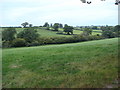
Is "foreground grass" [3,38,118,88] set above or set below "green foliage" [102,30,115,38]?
below

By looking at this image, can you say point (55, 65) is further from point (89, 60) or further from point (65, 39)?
point (65, 39)

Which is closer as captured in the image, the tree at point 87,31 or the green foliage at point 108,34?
the green foliage at point 108,34

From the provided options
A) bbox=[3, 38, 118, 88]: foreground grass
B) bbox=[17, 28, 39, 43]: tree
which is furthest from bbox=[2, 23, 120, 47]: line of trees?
bbox=[3, 38, 118, 88]: foreground grass

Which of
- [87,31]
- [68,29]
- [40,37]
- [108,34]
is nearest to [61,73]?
[108,34]

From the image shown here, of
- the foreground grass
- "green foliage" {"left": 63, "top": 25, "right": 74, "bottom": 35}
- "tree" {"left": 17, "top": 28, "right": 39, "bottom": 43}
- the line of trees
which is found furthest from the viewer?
"tree" {"left": 17, "top": 28, "right": 39, "bottom": 43}

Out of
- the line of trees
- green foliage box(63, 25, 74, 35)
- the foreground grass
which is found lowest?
the foreground grass

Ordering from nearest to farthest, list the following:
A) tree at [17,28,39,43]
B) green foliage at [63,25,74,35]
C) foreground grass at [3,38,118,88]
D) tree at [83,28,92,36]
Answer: foreground grass at [3,38,118,88], green foliage at [63,25,74,35], tree at [83,28,92,36], tree at [17,28,39,43]

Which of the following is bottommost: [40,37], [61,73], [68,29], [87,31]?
[61,73]

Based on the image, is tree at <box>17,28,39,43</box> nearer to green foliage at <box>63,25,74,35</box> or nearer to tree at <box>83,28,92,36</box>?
green foliage at <box>63,25,74,35</box>

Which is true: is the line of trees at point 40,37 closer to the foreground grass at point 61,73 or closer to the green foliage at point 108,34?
the green foliage at point 108,34

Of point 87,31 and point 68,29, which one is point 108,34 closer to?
point 87,31

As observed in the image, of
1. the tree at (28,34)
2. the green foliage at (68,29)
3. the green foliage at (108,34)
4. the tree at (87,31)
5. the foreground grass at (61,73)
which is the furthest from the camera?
the tree at (28,34)

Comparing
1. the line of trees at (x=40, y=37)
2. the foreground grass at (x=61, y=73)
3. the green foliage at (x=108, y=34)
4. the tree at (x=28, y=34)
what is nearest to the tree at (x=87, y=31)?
the line of trees at (x=40, y=37)

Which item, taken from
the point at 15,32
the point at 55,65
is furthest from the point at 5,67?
the point at 15,32
